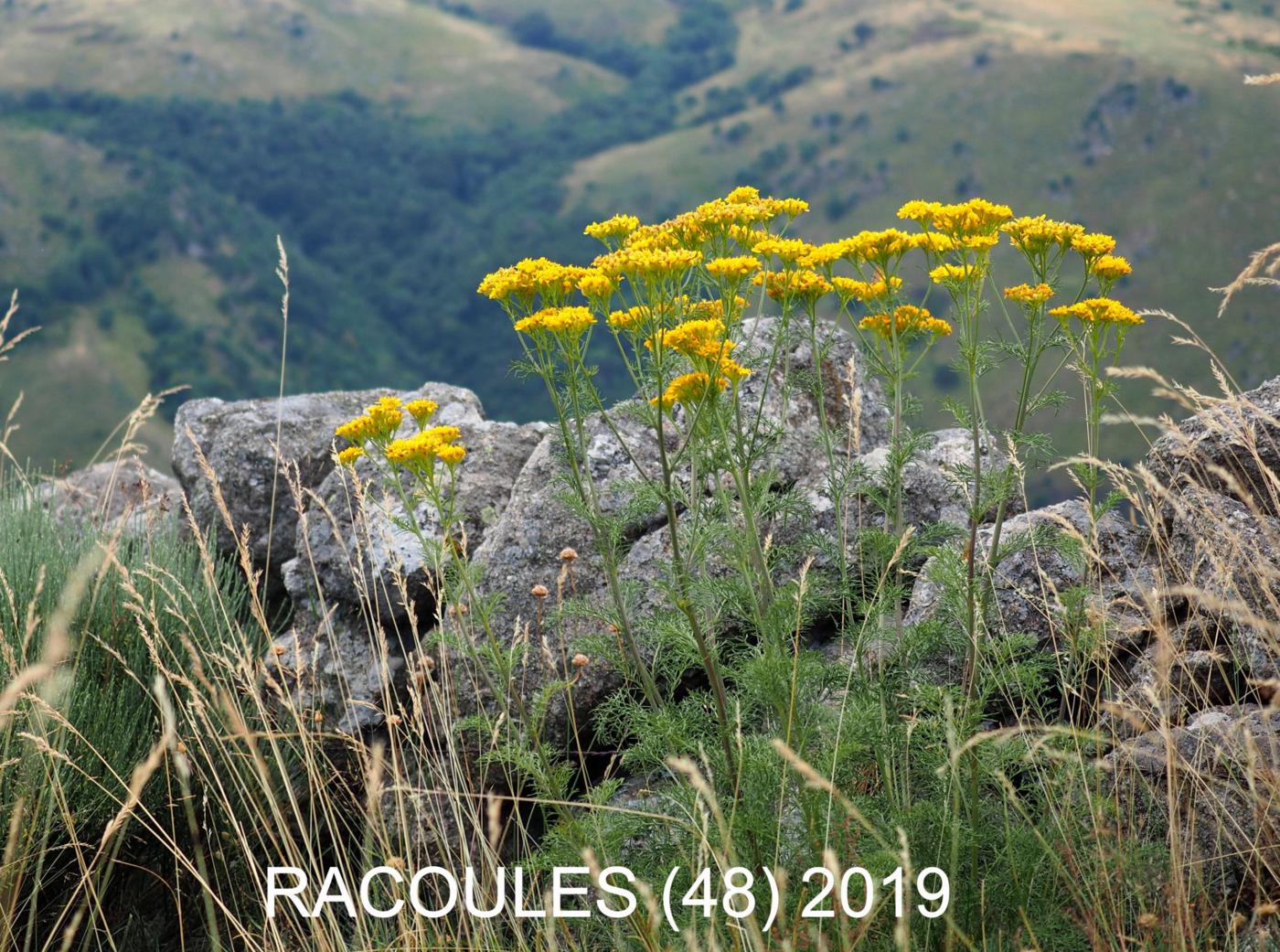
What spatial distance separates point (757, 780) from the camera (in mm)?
3033

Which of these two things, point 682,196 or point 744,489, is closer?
point 744,489

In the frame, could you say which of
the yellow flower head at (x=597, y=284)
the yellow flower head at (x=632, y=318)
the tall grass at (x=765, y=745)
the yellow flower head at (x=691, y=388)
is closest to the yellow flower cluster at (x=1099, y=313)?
the tall grass at (x=765, y=745)

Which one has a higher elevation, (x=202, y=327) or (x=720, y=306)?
(x=720, y=306)

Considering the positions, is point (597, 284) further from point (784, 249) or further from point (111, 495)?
point (111, 495)

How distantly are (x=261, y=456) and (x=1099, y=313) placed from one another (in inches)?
187

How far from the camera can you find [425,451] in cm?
319

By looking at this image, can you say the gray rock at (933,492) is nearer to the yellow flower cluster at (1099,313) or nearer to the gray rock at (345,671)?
the yellow flower cluster at (1099,313)

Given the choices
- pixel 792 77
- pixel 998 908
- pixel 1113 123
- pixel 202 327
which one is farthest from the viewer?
pixel 792 77

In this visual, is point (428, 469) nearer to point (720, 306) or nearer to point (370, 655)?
point (720, 306)

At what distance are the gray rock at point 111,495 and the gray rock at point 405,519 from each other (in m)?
0.87

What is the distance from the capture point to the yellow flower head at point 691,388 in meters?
3.08

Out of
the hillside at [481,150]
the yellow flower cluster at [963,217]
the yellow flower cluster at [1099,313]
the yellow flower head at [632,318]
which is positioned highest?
Result: the yellow flower cluster at [963,217]

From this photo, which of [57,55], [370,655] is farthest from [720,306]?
[57,55]

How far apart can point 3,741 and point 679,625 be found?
2407mm
